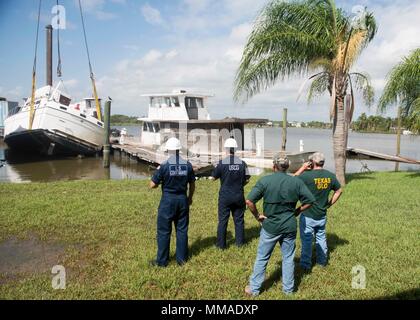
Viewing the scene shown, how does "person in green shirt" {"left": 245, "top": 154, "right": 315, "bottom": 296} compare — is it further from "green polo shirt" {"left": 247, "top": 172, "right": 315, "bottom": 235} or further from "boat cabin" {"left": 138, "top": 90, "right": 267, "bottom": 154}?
"boat cabin" {"left": 138, "top": 90, "right": 267, "bottom": 154}

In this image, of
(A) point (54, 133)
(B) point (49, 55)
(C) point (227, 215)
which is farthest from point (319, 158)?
(B) point (49, 55)

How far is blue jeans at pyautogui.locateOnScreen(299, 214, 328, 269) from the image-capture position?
5.12 metres

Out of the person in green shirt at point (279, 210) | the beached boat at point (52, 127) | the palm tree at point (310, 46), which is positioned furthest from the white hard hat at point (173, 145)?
the beached boat at point (52, 127)

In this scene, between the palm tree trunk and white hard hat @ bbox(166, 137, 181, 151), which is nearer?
white hard hat @ bbox(166, 137, 181, 151)

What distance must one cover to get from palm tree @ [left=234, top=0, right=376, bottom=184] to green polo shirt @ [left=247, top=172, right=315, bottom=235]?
8377 mm

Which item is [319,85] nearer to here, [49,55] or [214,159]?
[214,159]

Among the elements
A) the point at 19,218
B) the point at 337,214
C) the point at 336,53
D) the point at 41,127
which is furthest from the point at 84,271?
the point at 41,127

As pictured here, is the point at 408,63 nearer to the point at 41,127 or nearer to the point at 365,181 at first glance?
the point at 365,181

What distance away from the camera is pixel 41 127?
1020 inches

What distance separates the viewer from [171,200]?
5051 mm

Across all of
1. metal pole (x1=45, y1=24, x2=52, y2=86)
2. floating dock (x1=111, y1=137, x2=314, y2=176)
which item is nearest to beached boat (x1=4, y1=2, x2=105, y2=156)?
metal pole (x1=45, y1=24, x2=52, y2=86)

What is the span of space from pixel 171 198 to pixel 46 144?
2510 centimetres

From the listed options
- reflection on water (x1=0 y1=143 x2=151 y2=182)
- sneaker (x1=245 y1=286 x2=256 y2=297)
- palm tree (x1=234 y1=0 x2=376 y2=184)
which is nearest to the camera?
sneaker (x1=245 y1=286 x2=256 y2=297)

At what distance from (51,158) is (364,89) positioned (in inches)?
971
